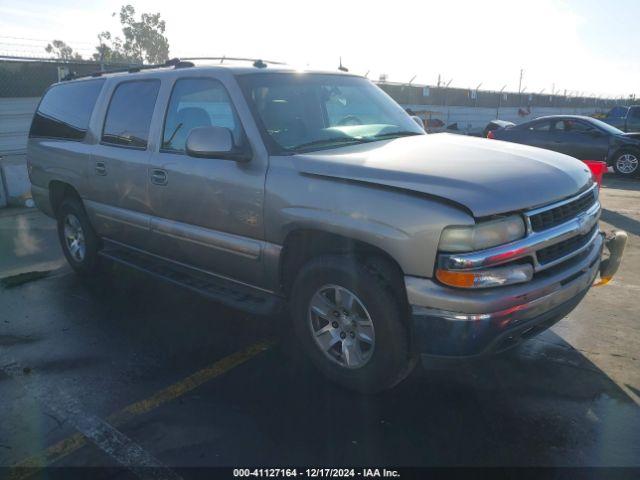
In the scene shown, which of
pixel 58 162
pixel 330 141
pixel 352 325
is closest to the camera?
pixel 352 325

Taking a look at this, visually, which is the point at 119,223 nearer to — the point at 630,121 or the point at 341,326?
the point at 341,326

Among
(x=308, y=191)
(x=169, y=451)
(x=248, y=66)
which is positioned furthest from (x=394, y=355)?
(x=248, y=66)

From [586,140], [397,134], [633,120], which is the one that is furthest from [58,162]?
[633,120]

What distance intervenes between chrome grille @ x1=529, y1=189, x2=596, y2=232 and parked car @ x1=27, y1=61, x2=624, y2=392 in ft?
0.04

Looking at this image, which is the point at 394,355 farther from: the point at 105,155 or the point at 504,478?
the point at 105,155

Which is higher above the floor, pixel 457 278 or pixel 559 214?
pixel 559 214

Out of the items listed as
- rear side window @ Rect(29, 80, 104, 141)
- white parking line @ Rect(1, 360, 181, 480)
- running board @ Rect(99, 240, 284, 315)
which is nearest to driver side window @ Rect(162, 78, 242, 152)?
running board @ Rect(99, 240, 284, 315)

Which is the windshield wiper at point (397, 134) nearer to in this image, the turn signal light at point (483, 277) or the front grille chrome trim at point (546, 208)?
the front grille chrome trim at point (546, 208)

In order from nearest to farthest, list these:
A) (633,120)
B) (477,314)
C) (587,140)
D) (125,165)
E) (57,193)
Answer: (477,314), (125,165), (57,193), (587,140), (633,120)

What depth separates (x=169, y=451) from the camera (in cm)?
279

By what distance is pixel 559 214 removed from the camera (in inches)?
118

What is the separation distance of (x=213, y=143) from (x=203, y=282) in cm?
122

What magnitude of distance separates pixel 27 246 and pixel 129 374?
4.36 meters

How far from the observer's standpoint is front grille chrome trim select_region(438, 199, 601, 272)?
8.64 ft
